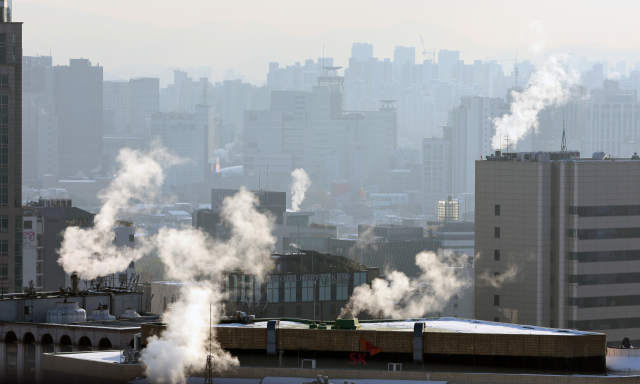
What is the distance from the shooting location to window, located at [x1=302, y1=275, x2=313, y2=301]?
14525 cm

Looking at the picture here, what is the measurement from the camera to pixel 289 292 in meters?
145

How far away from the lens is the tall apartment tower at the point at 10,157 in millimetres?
122125

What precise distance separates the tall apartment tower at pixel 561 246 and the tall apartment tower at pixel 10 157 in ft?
166

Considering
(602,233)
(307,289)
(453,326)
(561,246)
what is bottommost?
(307,289)

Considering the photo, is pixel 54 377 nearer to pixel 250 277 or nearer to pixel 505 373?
pixel 505 373

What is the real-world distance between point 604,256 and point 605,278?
96.3 inches

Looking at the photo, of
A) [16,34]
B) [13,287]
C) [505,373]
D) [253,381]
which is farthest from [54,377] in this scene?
[16,34]

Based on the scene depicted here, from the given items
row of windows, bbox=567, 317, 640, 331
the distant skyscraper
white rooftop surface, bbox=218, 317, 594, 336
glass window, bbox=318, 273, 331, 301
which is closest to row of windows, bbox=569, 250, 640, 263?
row of windows, bbox=567, 317, 640, 331

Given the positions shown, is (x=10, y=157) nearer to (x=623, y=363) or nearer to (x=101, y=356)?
(x=101, y=356)

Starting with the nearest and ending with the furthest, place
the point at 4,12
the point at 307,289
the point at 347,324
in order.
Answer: the point at 347,324 → the point at 4,12 → the point at 307,289

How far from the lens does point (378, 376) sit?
6400 centimetres

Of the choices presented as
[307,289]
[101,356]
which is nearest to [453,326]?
[101,356]

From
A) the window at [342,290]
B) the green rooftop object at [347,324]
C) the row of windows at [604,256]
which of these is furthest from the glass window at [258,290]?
the green rooftop object at [347,324]

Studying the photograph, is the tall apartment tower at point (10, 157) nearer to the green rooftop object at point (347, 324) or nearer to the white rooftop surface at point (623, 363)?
the green rooftop object at point (347, 324)
